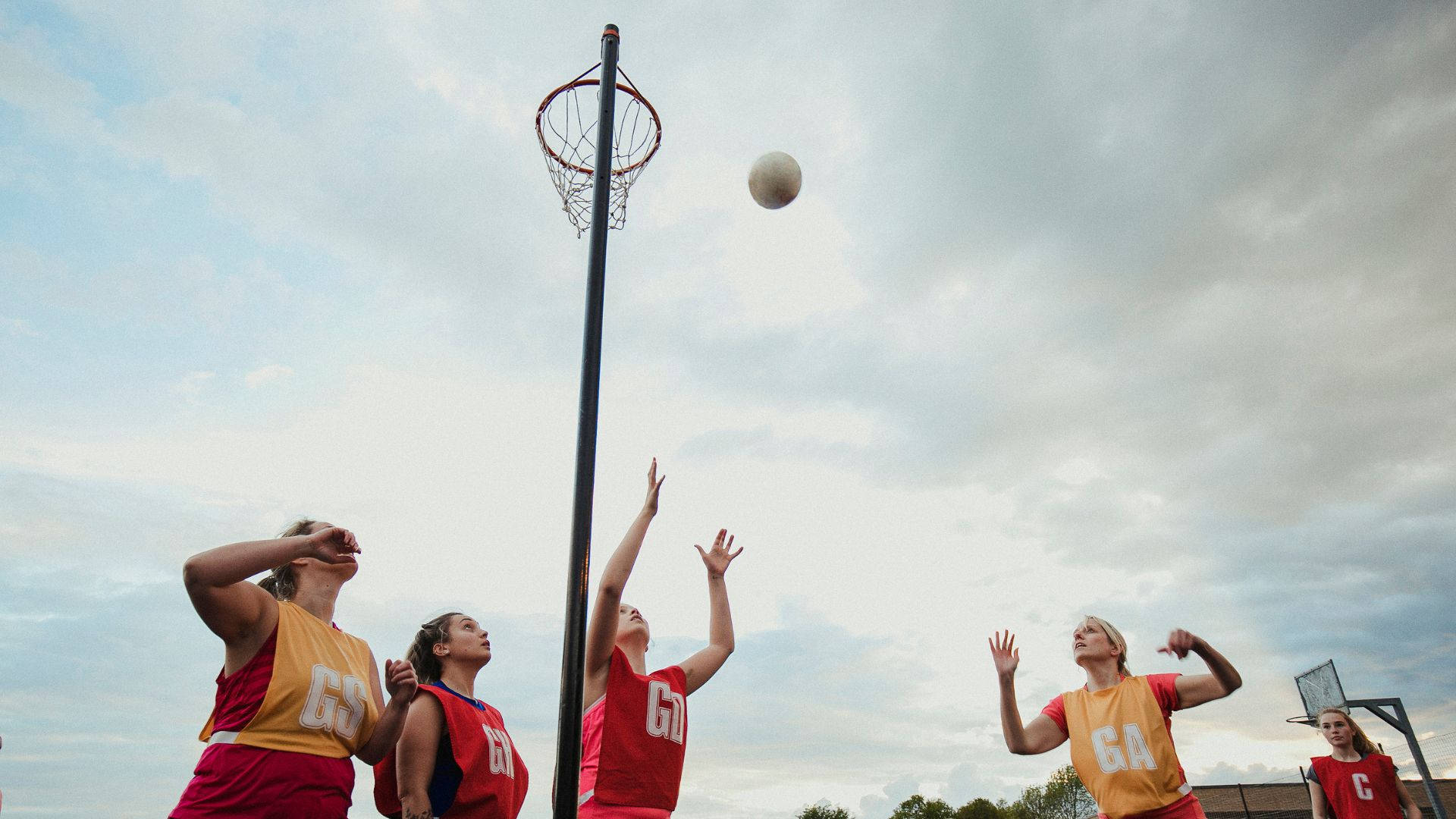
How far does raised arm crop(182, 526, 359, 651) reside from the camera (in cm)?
321

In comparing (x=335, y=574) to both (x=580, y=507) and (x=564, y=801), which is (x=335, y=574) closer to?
(x=580, y=507)

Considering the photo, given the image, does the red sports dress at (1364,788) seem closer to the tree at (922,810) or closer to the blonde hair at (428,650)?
the blonde hair at (428,650)

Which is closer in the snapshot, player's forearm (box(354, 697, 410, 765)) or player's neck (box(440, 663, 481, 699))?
player's forearm (box(354, 697, 410, 765))

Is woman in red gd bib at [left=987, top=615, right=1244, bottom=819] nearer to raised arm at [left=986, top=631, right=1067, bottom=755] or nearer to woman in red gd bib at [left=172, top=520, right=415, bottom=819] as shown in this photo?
raised arm at [left=986, top=631, right=1067, bottom=755]

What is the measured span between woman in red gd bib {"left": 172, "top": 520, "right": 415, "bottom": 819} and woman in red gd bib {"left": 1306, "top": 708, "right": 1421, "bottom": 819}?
8.87m

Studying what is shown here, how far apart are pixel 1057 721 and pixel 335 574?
4831 mm

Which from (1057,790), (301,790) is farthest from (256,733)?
(1057,790)

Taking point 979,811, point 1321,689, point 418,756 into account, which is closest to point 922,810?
point 979,811

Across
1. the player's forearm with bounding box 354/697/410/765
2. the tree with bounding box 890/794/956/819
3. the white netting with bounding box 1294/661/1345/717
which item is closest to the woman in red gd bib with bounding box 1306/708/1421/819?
the player's forearm with bounding box 354/697/410/765

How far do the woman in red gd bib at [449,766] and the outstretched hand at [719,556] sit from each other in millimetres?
1643

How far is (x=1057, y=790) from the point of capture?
209 ft

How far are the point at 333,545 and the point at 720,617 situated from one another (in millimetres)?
2670

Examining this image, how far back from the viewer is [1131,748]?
5355mm

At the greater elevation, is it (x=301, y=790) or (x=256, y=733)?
(x=256, y=733)
